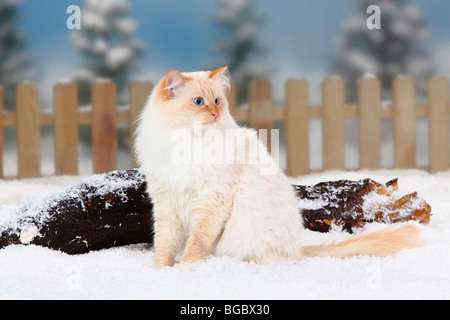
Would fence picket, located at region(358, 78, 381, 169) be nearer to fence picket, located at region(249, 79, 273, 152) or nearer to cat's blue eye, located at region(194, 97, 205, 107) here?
fence picket, located at region(249, 79, 273, 152)

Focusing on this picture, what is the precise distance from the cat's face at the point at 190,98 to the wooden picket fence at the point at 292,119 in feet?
9.39

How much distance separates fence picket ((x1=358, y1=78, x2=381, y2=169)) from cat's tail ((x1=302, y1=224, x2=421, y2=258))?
135 inches

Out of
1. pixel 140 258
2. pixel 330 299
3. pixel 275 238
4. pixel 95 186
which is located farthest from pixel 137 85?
pixel 330 299

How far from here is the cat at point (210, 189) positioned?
241 centimetres

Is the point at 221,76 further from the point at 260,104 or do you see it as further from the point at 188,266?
the point at 260,104

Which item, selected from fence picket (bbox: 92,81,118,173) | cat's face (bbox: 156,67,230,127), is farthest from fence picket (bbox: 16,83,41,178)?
cat's face (bbox: 156,67,230,127)

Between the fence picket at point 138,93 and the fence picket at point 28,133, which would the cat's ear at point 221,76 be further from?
the fence picket at point 28,133

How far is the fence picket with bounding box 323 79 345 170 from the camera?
19.3ft

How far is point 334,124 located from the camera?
5914 mm

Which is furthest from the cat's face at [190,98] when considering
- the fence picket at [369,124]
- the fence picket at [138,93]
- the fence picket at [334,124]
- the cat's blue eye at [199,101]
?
the fence picket at [369,124]

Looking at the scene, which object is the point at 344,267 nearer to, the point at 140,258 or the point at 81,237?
the point at 140,258

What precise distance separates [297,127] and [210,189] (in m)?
3.63

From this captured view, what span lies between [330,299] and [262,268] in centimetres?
49

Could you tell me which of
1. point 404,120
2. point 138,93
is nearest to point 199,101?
point 138,93
